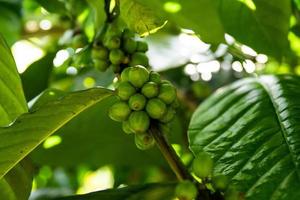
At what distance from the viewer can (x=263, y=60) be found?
5.64ft

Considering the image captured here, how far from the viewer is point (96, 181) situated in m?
2.39

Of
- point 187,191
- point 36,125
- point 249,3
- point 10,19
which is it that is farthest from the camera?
point 10,19

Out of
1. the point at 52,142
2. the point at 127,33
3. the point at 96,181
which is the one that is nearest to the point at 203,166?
the point at 127,33

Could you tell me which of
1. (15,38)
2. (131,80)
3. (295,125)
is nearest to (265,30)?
(295,125)

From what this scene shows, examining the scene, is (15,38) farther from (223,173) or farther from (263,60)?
(223,173)

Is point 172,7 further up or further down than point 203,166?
further up

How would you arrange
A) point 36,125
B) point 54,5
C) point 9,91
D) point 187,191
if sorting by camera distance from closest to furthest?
point 187,191, point 36,125, point 9,91, point 54,5

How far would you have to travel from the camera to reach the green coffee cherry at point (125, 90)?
101 cm

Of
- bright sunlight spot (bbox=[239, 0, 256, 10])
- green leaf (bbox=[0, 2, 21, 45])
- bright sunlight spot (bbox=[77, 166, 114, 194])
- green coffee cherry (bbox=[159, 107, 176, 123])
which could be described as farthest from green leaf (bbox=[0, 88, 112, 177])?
bright sunlight spot (bbox=[77, 166, 114, 194])

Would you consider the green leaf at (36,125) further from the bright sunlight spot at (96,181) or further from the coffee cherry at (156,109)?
the bright sunlight spot at (96,181)

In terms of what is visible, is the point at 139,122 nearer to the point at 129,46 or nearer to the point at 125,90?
the point at 125,90

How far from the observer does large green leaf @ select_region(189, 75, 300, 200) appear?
94 centimetres

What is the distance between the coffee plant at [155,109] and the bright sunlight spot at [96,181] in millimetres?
589

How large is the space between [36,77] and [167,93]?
24.6 inches
